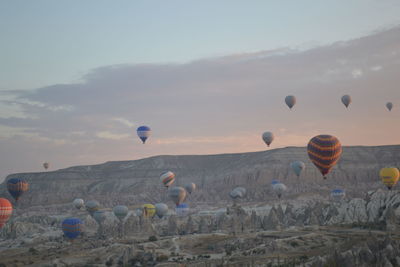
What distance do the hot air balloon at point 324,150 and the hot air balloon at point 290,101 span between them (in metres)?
24.6

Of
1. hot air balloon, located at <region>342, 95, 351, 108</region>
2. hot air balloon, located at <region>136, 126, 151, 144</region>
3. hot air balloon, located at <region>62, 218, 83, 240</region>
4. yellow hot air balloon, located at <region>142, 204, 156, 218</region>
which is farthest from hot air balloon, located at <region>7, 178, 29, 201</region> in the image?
hot air balloon, located at <region>342, 95, 351, 108</region>

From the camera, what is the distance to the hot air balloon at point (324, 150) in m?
91.3

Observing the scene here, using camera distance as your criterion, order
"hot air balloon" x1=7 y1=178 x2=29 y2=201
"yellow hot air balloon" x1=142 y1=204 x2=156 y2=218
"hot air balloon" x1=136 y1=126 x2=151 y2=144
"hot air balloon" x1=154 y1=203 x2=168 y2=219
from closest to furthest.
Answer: "hot air balloon" x1=7 y1=178 x2=29 y2=201 < "hot air balloon" x1=136 y1=126 x2=151 y2=144 < "yellow hot air balloon" x1=142 y1=204 x2=156 y2=218 < "hot air balloon" x1=154 y1=203 x2=168 y2=219

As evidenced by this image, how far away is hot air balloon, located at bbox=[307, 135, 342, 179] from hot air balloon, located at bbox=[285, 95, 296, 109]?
970 inches

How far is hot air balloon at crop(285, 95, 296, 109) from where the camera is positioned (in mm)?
117125

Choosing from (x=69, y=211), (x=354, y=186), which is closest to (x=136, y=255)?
(x=69, y=211)

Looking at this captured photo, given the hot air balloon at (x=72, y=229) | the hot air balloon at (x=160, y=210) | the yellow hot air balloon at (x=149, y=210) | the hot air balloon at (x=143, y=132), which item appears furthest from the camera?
the hot air balloon at (x=160, y=210)

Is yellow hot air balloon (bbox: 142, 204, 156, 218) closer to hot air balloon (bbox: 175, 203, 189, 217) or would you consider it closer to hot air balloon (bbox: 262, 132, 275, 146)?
hot air balloon (bbox: 175, 203, 189, 217)

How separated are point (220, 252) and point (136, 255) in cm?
1314

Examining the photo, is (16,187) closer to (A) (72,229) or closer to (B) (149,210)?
(A) (72,229)

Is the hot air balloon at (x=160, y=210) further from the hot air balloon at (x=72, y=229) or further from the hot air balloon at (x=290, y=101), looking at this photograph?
the hot air balloon at (x=290, y=101)

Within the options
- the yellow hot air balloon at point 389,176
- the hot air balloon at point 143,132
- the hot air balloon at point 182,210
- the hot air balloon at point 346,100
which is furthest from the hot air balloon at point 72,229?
the yellow hot air balloon at point 389,176

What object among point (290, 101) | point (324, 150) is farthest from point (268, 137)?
point (324, 150)

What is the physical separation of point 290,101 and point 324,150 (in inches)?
1118
